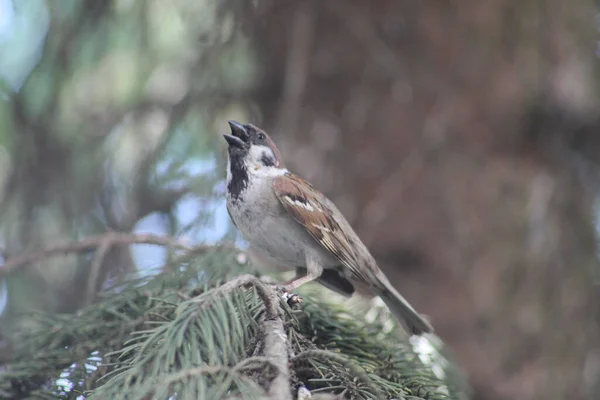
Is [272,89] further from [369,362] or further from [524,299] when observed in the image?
[369,362]

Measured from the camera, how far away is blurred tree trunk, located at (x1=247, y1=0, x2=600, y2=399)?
11.9 ft

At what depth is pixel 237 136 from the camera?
3.16m

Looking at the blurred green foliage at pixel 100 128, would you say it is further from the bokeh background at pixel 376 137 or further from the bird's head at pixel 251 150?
the bird's head at pixel 251 150

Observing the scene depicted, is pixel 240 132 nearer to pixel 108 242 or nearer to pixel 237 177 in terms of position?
pixel 237 177

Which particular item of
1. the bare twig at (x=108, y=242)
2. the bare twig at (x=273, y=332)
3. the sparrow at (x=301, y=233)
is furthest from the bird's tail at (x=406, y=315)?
the bare twig at (x=273, y=332)

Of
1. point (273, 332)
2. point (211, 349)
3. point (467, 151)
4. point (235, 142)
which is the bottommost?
point (211, 349)

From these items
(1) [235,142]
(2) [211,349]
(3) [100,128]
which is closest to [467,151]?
(1) [235,142]

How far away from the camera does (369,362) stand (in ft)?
6.34

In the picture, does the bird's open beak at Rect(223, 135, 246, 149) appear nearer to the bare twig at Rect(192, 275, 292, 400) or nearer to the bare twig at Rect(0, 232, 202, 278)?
the bare twig at Rect(0, 232, 202, 278)

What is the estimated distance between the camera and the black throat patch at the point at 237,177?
2.92 meters

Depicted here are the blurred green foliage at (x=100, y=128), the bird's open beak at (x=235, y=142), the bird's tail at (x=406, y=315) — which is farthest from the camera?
the blurred green foliage at (x=100, y=128)

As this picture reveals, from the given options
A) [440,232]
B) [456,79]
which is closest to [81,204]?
[440,232]

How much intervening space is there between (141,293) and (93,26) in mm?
1961

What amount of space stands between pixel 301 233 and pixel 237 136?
0.62 m
